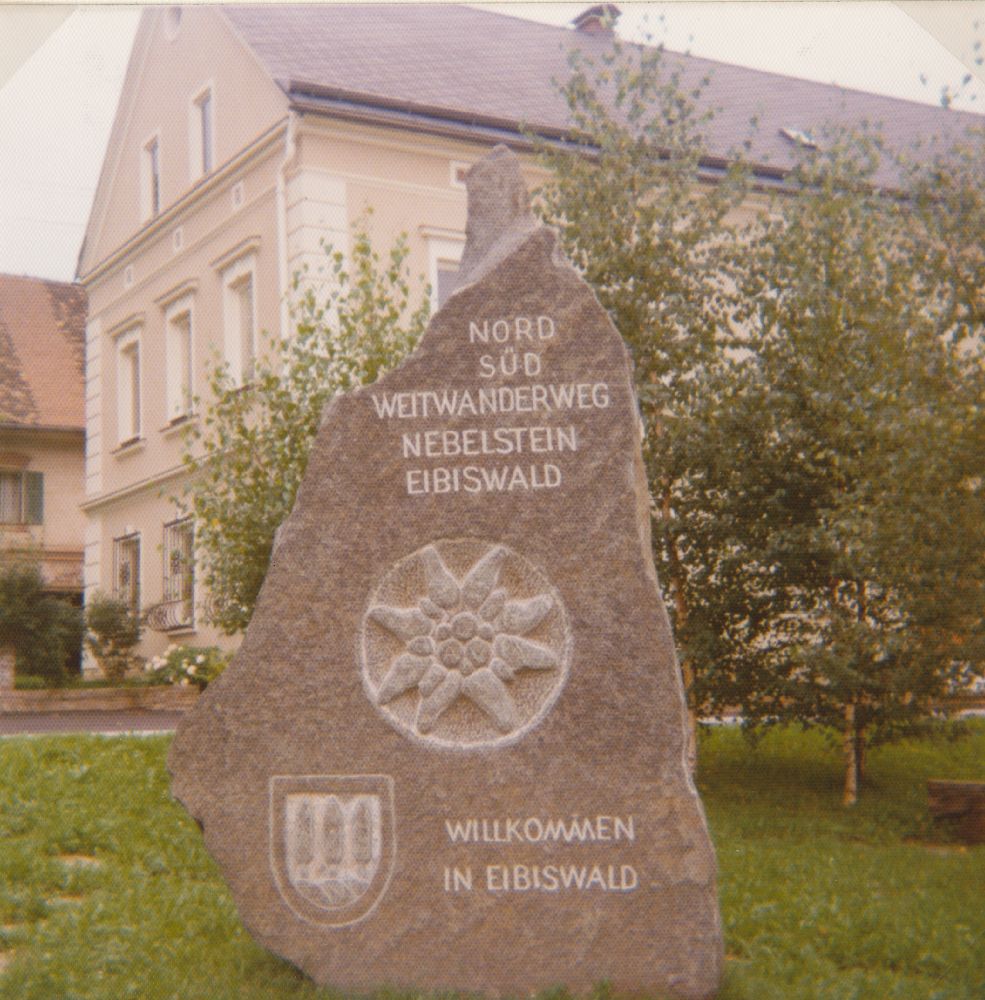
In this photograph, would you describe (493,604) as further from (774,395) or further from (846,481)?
(846,481)

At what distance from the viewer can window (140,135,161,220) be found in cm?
2131

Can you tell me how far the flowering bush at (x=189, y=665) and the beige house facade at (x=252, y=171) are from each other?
532 millimetres

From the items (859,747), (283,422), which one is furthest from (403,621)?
(859,747)

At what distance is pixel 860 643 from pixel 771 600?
3.60ft

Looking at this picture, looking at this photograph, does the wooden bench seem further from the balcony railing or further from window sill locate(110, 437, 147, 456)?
window sill locate(110, 437, 147, 456)

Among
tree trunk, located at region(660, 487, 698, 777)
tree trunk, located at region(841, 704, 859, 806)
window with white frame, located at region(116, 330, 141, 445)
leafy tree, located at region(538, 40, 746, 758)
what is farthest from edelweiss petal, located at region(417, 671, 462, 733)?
window with white frame, located at region(116, 330, 141, 445)

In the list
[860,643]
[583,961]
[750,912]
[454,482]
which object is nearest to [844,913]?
[750,912]

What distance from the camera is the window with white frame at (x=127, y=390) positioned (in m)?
22.3

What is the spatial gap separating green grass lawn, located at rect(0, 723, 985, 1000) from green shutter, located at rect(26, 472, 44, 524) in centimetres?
1909

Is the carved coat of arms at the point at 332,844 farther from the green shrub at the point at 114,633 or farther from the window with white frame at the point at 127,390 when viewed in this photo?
the window with white frame at the point at 127,390

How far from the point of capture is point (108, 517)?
76.2 ft

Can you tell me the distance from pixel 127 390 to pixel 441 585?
18.3 meters

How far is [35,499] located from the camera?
28.7 metres

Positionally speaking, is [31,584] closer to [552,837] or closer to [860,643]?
[860,643]
